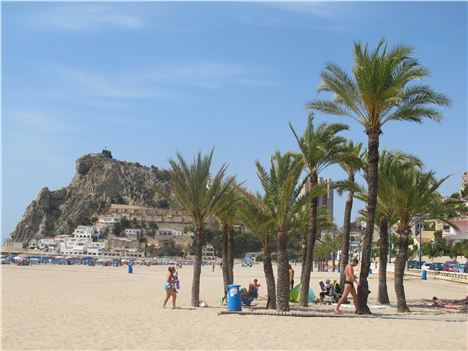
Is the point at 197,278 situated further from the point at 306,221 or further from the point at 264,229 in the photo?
the point at 306,221

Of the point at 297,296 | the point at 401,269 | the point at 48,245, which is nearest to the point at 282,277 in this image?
the point at 401,269

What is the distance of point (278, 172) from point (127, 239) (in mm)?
175033

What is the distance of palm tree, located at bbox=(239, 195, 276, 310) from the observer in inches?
670

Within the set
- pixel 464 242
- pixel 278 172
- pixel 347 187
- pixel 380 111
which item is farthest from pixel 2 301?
pixel 464 242

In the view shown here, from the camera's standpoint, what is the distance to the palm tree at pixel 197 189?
17797 millimetres

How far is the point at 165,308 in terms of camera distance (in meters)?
17.2

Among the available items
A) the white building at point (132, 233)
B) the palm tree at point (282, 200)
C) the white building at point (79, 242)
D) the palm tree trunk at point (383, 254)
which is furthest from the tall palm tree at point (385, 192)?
the white building at point (132, 233)

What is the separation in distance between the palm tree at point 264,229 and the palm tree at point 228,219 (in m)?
0.63

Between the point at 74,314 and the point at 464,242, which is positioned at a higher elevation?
the point at 464,242

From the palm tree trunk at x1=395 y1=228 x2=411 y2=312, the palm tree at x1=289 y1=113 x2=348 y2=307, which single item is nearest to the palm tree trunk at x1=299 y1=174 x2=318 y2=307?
the palm tree at x1=289 y1=113 x2=348 y2=307

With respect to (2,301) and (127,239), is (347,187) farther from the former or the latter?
(127,239)

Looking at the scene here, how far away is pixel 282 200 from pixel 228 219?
21.8ft

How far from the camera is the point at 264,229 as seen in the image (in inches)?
688

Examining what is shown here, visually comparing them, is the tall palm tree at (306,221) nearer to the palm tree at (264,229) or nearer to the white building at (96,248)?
the palm tree at (264,229)
